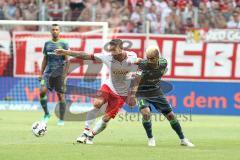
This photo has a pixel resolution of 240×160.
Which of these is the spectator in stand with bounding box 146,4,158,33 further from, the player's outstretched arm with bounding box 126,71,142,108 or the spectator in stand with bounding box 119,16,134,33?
the player's outstretched arm with bounding box 126,71,142,108

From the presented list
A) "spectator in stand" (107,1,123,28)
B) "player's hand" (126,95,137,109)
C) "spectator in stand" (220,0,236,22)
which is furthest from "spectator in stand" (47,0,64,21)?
"player's hand" (126,95,137,109)

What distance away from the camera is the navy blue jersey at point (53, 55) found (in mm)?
20125

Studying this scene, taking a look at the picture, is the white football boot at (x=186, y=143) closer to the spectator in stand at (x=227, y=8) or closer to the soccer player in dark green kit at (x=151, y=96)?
the soccer player in dark green kit at (x=151, y=96)

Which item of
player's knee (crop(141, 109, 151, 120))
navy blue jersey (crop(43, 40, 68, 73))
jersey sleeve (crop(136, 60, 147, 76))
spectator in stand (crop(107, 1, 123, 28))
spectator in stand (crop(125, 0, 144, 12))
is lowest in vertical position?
player's knee (crop(141, 109, 151, 120))

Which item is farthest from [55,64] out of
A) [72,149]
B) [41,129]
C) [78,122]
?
[72,149]

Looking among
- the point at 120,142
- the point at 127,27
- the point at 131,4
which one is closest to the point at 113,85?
the point at 120,142

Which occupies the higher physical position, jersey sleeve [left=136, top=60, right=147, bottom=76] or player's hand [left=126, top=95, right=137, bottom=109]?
jersey sleeve [left=136, top=60, right=147, bottom=76]

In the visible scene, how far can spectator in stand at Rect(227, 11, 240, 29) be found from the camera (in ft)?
87.0

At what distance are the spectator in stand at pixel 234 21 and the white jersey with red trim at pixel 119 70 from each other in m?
11.5

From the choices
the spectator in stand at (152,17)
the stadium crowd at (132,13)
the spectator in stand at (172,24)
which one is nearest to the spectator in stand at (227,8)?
the stadium crowd at (132,13)

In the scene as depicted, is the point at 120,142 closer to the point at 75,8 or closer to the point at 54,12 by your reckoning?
the point at 54,12

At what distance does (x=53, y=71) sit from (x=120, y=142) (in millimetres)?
5270

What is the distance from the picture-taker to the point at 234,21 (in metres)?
26.6

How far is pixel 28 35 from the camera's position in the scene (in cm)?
2644
